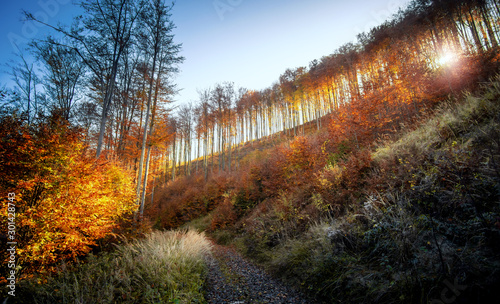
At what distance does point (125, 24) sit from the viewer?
1091cm

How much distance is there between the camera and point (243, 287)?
483 cm

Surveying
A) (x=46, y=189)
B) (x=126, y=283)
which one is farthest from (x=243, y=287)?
(x=46, y=189)

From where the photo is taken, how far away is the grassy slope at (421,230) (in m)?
2.48

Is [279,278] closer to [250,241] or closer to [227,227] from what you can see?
[250,241]

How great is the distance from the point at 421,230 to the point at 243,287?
14.6 feet

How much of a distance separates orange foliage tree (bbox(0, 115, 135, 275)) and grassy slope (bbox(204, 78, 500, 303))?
6276 mm

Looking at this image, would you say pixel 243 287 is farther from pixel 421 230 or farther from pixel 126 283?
pixel 421 230

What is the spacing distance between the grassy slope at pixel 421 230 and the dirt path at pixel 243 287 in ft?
1.37

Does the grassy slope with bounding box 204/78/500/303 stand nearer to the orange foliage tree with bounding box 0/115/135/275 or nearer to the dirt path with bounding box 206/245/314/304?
the dirt path with bounding box 206/245/314/304

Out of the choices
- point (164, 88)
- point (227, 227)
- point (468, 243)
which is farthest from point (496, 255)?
point (164, 88)

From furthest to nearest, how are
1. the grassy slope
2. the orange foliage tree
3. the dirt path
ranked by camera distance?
1. the orange foliage tree
2. the dirt path
3. the grassy slope

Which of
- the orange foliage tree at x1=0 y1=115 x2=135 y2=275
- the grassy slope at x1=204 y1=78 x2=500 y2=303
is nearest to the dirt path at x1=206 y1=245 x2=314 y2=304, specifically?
the grassy slope at x1=204 y1=78 x2=500 y2=303

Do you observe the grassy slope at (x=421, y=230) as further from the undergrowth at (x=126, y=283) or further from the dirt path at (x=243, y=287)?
the undergrowth at (x=126, y=283)

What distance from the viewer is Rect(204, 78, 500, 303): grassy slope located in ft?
8.13
